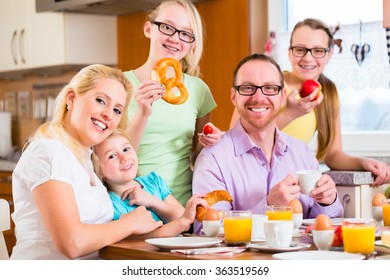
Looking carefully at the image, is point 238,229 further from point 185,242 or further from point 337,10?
point 337,10

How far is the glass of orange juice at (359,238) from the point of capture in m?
1.38

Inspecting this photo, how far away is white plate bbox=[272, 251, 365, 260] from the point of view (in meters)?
1.34

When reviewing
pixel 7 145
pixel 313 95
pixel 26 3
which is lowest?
pixel 7 145

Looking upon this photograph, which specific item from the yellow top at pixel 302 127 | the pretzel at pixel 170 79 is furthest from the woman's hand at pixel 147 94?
the yellow top at pixel 302 127

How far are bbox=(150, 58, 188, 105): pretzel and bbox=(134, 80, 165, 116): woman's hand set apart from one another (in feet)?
0.13

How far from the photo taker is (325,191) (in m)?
1.81

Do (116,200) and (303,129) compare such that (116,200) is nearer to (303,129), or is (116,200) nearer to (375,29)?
(303,129)

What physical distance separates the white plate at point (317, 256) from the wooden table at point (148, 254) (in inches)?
1.5

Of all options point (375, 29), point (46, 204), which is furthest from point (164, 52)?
point (375, 29)

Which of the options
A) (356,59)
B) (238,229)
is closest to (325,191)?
(238,229)

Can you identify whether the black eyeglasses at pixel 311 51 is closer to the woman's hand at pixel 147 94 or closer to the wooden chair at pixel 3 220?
the woman's hand at pixel 147 94

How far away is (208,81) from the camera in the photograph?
3.25m

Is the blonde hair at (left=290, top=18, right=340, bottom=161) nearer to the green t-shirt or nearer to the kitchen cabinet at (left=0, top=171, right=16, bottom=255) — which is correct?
the green t-shirt
